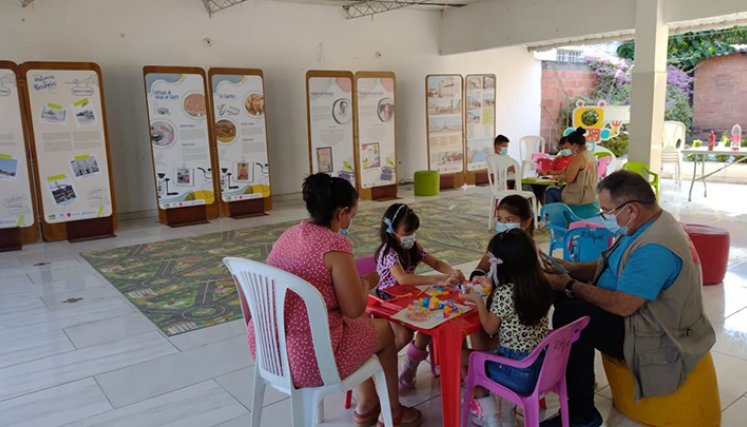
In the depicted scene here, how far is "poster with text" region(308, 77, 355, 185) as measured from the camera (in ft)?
27.3

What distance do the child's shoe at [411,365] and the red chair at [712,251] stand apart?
9.10 feet

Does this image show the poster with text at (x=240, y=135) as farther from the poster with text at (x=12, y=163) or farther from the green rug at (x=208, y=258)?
the poster with text at (x=12, y=163)

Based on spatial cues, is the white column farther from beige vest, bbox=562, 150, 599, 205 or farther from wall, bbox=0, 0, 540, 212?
wall, bbox=0, 0, 540, 212

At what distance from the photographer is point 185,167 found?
7359 mm

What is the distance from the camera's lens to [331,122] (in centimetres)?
849

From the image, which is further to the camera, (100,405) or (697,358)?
(100,405)

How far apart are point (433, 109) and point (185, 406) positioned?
768 cm

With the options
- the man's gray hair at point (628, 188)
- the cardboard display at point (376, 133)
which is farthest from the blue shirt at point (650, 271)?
the cardboard display at point (376, 133)

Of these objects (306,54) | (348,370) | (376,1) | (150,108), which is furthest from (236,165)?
(348,370)

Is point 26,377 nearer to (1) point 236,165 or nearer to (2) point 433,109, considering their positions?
(1) point 236,165

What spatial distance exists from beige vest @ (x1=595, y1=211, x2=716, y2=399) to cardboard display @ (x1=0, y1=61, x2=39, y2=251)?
6.27m

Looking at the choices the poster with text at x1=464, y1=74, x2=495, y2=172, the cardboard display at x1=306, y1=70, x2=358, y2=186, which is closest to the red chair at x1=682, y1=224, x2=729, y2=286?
the cardboard display at x1=306, y1=70, x2=358, y2=186

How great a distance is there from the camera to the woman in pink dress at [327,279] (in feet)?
6.75

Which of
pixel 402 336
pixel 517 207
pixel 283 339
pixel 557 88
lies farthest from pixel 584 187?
pixel 557 88
